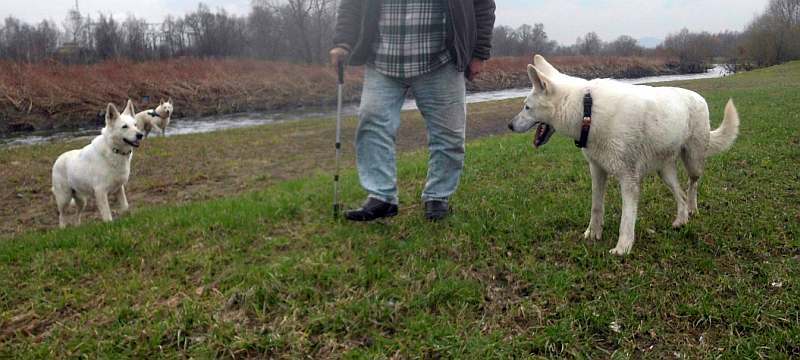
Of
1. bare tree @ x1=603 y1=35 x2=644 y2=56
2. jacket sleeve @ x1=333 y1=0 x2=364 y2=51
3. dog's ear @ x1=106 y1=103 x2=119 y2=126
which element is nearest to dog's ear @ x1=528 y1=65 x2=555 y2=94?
jacket sleeve @ x1=333 y1=0 x2=364 y2=51

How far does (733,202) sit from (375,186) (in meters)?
3.10

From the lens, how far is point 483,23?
3959mm

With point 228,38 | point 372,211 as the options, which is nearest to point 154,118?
point 372,211

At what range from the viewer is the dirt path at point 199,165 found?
642cm

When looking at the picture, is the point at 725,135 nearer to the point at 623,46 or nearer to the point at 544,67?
the point at 544,67

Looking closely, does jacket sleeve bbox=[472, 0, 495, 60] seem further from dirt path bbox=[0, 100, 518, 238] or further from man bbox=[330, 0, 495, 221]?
dirt path bbox=[0, 100, 518, 238]

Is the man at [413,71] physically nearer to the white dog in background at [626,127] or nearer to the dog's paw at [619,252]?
the white dog in background at [626,127]

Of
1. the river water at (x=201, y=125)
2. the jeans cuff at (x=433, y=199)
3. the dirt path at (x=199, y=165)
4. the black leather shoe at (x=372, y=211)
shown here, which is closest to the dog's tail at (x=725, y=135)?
the jeans cuff at (x=433, y=199)

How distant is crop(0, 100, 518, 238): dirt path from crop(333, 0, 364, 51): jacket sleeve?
330 cm

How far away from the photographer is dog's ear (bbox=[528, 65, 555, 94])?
354 cm

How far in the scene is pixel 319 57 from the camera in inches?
1646

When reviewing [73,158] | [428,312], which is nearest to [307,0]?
[73,158]

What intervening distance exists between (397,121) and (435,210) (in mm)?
789

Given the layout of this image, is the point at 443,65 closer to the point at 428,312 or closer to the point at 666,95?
the point at 666,95
